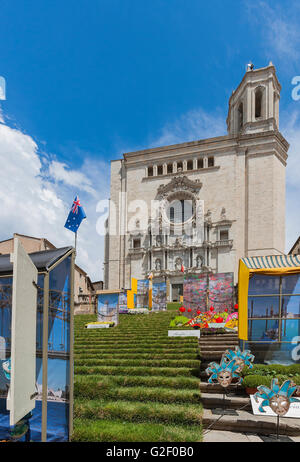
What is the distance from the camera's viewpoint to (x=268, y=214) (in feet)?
150

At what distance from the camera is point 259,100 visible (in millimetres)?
51875

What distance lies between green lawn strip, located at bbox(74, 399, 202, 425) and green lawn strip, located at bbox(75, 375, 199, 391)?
3.95 ft

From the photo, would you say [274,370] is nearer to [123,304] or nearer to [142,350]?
[142,350]

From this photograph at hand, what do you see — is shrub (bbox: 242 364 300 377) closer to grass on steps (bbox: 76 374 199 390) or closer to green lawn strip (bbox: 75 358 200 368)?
grass on steps (bbox: 76 374 199 390)

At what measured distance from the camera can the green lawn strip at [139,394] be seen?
9.14m

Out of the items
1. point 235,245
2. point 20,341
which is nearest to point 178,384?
point 20,341

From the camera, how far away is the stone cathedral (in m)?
46.4

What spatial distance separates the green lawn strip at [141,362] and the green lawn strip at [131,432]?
3.94 m

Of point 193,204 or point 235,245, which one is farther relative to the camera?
point 193,204

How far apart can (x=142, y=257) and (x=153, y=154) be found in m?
16.4

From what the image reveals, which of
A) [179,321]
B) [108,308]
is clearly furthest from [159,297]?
[179,321]

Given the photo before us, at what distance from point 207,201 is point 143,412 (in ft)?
139

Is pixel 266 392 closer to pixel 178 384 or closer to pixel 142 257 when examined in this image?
pixel 178 384

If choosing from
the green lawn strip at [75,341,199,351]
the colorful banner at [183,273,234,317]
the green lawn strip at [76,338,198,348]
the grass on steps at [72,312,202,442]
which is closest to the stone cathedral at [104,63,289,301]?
the colorful banner at [183,273,234,317]
